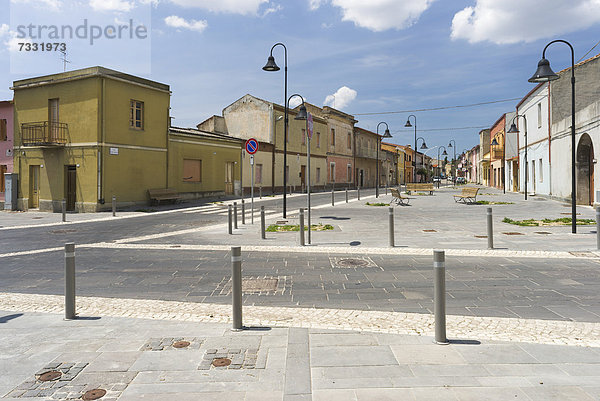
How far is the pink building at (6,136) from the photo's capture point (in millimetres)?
25547

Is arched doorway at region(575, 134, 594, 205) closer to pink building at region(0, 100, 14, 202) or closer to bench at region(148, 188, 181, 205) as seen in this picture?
bench at region(148, 188, 181, 205)

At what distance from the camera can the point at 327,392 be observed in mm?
3014

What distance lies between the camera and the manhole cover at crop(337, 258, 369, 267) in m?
7.77

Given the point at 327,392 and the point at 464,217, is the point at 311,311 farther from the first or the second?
the point at 464,217

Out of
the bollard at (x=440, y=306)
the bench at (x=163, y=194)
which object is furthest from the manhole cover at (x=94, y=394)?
the bench at (x=163, y=194)

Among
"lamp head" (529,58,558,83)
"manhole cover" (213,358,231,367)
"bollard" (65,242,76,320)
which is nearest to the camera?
"manhole cover" (213,358,231,367)

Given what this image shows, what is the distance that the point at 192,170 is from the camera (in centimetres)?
2772

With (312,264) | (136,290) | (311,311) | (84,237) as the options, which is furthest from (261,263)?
(84,237)

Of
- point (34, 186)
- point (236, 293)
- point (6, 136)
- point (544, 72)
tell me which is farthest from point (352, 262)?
point (6, 136)

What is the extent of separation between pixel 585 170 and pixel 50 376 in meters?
23.4

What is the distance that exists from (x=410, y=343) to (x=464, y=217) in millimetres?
13415

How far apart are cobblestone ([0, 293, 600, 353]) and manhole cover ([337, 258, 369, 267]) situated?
273 centimetres

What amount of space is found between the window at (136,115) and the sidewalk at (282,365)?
20.8 metres

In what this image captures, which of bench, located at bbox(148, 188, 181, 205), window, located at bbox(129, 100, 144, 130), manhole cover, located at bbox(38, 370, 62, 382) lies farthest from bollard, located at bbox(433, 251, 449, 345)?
window, located at bbox(129, 100, 144, 130)
